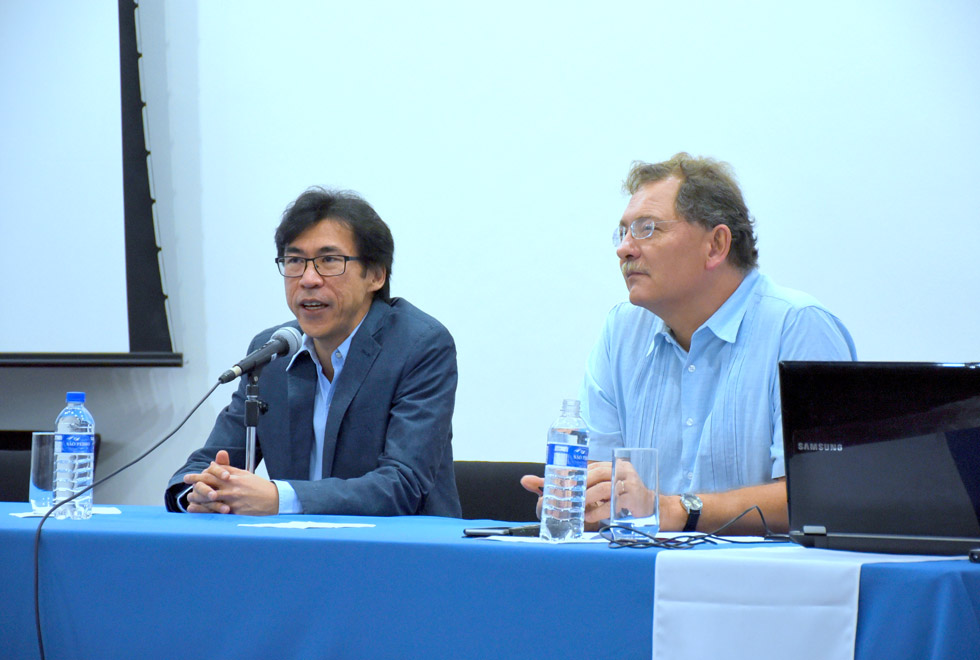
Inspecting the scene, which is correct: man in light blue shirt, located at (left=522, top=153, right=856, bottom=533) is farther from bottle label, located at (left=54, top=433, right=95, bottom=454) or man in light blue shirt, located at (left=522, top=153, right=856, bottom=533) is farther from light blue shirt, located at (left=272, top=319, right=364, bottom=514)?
bottle label, located at (left=54, top=433, right=95, bottom=454)

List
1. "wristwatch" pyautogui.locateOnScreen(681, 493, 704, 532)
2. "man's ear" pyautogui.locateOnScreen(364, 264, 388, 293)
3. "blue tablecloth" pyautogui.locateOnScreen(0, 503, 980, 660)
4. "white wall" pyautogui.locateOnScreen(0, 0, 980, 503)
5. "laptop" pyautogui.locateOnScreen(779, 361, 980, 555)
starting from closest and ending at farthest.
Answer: "blue tablecloth" pyautogui.locateOnScreen(0, 503, 980, 660)
"laptop" pyautogui.locateOnScreen(779, 361, 980, 555)
"wristwatch" pyautogui.locateOnScreen(681, 493, 704, 532)
"man's ear" pyautogui.locateOnScreen(364, 264, 388, 293)
"white wall" pyautogui.locateOnScreen(0, 0, 980, 503)

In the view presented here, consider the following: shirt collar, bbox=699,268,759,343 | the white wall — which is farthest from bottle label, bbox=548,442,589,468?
the white wall

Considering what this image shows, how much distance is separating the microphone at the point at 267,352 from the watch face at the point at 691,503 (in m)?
0.84

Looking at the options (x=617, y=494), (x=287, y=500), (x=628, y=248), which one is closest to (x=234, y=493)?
(x=287, y=500)

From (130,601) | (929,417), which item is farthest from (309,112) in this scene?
(929,417)

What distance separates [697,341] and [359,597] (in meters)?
1.11

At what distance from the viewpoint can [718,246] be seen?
2.17 meters

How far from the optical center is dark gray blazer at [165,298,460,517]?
2137mm

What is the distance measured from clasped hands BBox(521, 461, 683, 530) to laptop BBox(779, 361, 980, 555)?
22 centimetres

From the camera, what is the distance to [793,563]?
1.12 m

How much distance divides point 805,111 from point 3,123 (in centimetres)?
288

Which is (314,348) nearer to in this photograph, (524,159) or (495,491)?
(495,491)

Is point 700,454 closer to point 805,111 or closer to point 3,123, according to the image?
point 805,111

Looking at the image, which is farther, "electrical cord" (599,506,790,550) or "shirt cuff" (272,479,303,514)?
"shirt cuff" (272,479,303,514)
